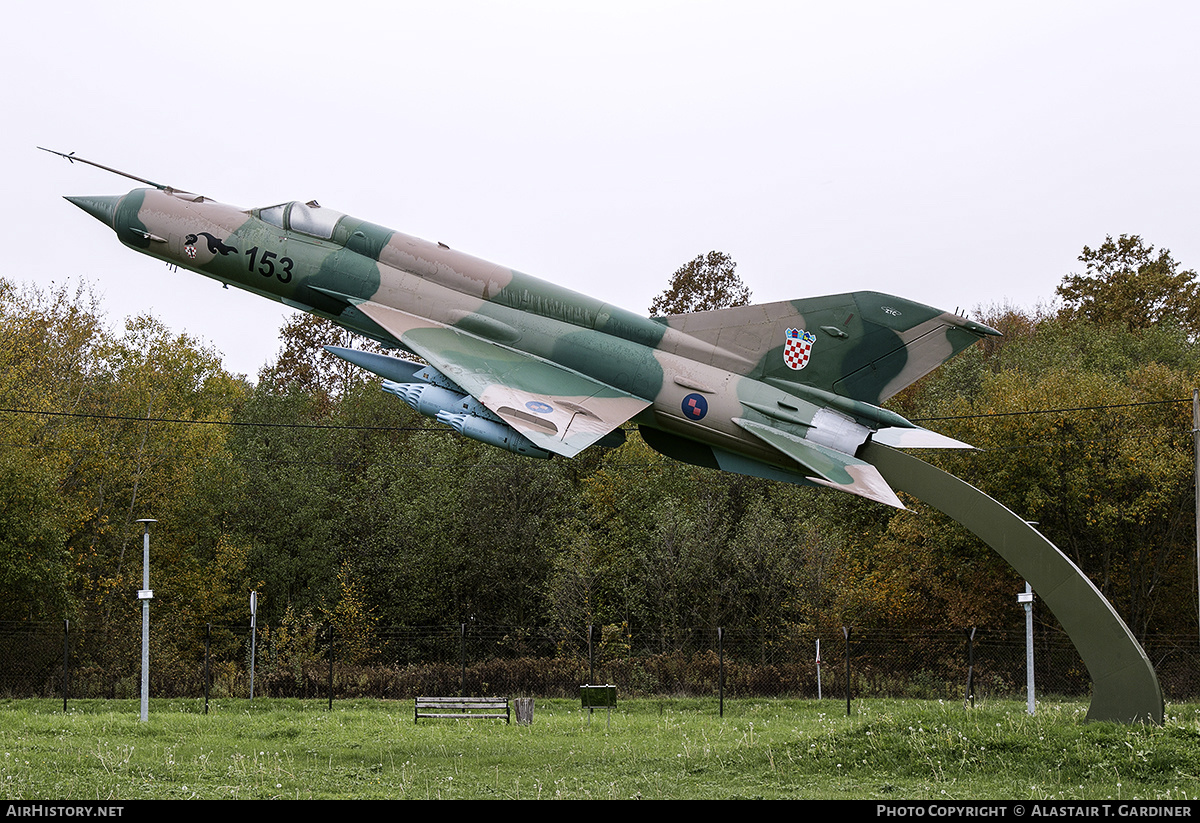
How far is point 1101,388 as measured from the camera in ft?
107

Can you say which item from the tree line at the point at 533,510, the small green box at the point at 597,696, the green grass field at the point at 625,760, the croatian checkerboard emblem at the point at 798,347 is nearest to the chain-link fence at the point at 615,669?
the tree line at the point at 533,510

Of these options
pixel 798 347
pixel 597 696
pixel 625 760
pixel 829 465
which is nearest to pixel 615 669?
pixel 597 696

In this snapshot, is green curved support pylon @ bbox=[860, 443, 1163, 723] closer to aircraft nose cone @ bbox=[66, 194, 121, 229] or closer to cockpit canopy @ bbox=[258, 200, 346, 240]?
cockpit canopy @ bbox=[258, 200, 346, 240]

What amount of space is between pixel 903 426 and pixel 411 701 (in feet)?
53.2

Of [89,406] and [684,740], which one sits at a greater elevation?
[89,406]

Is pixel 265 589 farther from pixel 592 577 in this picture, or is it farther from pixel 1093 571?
pixel 1093 571

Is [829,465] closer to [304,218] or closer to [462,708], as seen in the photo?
[304,218]

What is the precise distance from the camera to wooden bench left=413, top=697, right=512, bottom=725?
853 inches

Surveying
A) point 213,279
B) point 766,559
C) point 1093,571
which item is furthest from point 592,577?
point 213,279

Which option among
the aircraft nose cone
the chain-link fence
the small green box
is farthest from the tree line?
the aircraft nose cone

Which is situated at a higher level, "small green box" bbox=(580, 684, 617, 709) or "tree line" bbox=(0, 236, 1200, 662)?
"tree line" bbox=(0, 236, 1200, 662)

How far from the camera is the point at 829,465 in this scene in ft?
47.8

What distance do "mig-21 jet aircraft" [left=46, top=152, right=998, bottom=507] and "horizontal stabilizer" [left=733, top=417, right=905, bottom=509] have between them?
3cm

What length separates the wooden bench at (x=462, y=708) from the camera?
853 inches
